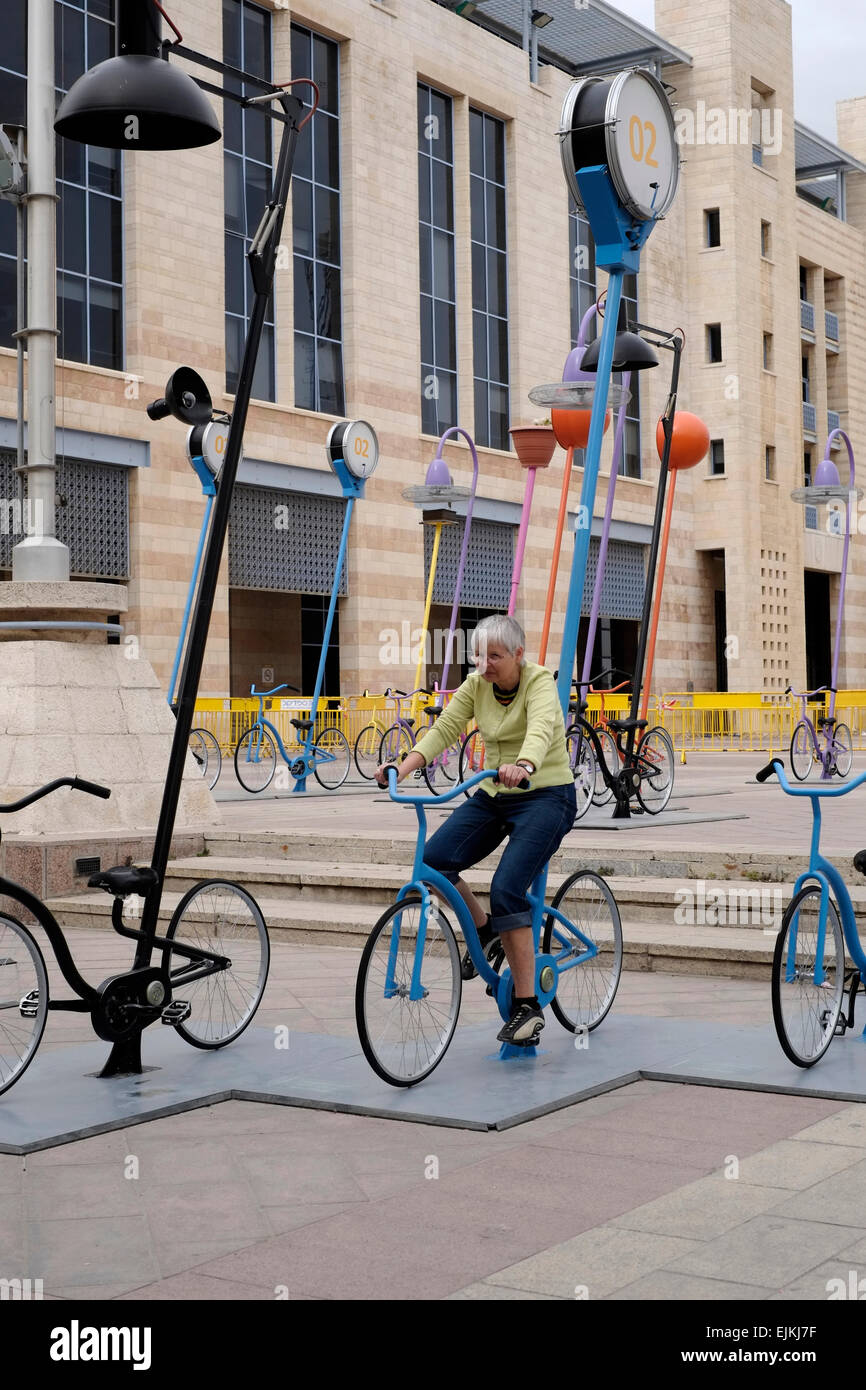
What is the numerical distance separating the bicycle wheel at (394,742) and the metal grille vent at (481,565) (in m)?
13.4

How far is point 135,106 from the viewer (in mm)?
6035

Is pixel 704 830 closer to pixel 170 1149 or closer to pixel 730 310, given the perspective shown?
pixel 170 1149

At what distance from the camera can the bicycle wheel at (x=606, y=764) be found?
13.5 metres

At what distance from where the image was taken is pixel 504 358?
35.2 meters

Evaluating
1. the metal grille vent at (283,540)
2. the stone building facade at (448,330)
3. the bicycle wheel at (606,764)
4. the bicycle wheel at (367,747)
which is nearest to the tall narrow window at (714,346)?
the stone building facade at (448,330)

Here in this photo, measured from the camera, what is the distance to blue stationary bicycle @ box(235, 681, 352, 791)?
1750 centimetres

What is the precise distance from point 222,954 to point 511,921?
1.33 m

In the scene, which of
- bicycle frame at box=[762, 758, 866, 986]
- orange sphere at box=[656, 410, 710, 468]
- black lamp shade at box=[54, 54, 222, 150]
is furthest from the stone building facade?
bicycle frame at box=[762, 758, 866, 986]

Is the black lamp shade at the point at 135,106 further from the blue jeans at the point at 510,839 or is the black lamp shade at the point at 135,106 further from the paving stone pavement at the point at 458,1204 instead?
the paving stone pavement at the point at 458,1204

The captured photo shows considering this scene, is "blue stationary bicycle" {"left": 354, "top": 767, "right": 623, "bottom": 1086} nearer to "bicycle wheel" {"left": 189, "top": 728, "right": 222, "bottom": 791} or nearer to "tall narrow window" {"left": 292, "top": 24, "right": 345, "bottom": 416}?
"bicycle wheel" {"left": 189, "top": 728, "right": 222, "bottom": 791}

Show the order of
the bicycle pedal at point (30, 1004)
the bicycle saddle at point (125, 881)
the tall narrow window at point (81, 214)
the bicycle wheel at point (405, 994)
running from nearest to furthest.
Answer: the bicycle wheel at point (405, 994)
the bicycle pedal at point (30, 1004)
the bicycle saddle at point (125, 881)
the tall narrow window at point (81, 214)

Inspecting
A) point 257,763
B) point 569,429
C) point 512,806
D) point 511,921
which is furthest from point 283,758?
point 511,921

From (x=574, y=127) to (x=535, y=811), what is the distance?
3.69 m

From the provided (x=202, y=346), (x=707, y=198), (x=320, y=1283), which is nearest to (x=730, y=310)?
(x=707, y=198)
